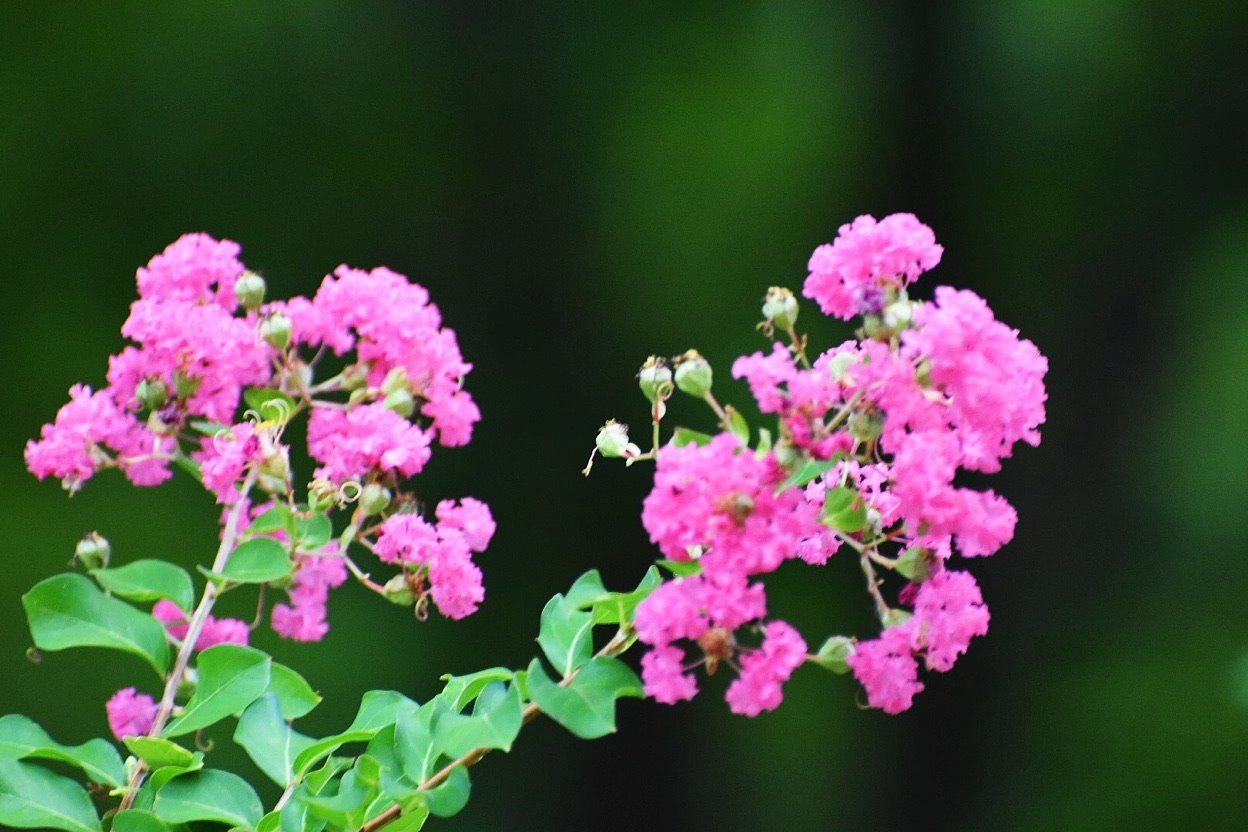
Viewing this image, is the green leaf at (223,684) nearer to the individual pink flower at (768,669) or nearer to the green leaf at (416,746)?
the green leaf at (416,746)

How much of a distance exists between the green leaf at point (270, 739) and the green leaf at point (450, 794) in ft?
0.57

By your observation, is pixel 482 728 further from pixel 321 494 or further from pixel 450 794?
pixel 321 494

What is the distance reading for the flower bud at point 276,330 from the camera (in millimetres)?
988

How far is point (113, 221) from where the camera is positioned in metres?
3.27

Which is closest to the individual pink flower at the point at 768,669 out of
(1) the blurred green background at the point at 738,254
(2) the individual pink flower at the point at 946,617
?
→ (2) the individual pink flower at the point at 946,617

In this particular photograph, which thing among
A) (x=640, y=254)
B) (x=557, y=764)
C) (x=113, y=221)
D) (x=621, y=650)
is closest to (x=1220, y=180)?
(x=640, y=254)

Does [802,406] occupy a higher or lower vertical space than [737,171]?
lower

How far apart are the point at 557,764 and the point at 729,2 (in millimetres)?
2190

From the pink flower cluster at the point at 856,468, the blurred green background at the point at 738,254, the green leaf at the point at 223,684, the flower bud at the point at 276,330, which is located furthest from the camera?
the blurred green background at the point at 738,254

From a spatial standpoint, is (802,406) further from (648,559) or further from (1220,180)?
(1220,180)

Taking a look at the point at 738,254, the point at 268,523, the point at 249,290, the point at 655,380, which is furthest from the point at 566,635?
the point at 738,254

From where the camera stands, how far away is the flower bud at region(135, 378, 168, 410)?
101cm

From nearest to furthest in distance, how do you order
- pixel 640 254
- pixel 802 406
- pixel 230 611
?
pixel 802 406 → pixel 230 611 → pixel 640 254

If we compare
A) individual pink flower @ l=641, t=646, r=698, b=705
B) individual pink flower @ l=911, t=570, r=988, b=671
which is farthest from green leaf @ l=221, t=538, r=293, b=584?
individual pink flower @ l=911, t=570, r=988, b=671
